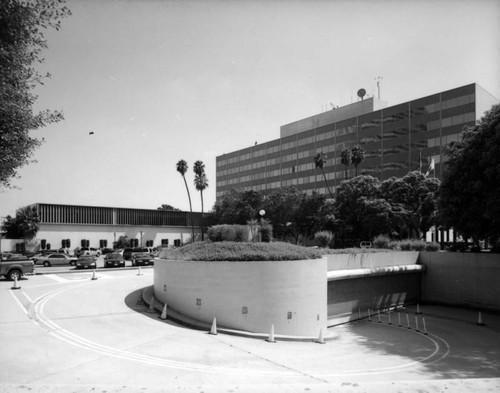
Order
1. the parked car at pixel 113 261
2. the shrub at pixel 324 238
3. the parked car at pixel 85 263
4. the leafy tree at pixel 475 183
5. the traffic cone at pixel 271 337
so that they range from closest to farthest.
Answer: the traffic cone at pixel 271 337
the leafy tree at pixel 475 183
the shrub at pixel 324 238
the parked car at pixel 85 263
the parked car at pixel 113 261

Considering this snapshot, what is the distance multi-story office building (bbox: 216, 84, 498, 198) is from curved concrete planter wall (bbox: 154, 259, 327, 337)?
4077 centimetres

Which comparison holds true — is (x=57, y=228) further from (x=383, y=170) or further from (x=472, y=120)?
(x=472, y=120)

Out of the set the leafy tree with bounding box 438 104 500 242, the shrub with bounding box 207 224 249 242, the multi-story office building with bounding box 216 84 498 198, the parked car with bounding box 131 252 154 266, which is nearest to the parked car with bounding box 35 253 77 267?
the parked car with bounding box 131 252 154 266

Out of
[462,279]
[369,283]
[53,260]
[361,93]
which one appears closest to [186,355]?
[369,283]

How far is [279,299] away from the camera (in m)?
16.1

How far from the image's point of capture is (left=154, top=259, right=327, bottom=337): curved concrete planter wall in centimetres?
1568

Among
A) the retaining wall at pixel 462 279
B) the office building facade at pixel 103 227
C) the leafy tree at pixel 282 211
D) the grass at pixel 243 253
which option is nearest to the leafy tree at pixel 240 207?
the leafy tree at pixel 282 211

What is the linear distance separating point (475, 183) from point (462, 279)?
8337mm

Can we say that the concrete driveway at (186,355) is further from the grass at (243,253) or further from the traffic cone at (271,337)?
the grass at (243,253)

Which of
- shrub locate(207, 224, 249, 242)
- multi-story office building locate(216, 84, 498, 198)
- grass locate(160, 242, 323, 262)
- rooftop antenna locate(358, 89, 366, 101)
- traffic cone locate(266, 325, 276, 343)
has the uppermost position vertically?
rooftop antenna locate(358, 89, 366, 101)

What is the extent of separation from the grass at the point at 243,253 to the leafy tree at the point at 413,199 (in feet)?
108

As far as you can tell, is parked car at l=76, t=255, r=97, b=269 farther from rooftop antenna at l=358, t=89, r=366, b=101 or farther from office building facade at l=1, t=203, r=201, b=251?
rooftop antenna at l=358, t=89, r=366, b=101

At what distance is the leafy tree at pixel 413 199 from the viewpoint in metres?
47.1

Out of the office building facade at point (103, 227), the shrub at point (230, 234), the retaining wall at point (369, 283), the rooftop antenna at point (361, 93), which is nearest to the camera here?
the shrub at point (230, 234)
